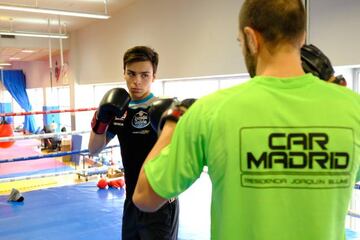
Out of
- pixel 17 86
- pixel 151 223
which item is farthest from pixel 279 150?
pixel 17 86

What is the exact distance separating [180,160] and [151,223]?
0.90m

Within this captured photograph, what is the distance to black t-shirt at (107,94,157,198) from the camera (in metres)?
1.59

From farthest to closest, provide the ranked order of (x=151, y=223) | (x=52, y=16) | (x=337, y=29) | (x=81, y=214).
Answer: (x=52, y=16) < (x=81, y=214) < (x=337, y=29) < (x=151, y=223)

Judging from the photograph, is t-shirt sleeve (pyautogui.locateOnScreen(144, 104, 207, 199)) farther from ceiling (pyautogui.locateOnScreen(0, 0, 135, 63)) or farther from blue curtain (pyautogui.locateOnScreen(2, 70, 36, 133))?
blue curtain (pyautogui.locateOnScreen(2, 70, 36, 133))

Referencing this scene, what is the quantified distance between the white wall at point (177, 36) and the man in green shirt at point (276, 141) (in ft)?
10.9

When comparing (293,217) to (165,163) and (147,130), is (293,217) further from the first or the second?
(147,130)

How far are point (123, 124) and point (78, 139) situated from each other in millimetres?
6002

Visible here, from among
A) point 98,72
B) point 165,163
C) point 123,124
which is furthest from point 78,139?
point 165,163

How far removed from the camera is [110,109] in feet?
5.22

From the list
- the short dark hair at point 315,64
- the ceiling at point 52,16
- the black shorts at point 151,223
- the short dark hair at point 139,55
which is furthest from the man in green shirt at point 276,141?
the ceiling at point 52,16

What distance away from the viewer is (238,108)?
2.16 ft

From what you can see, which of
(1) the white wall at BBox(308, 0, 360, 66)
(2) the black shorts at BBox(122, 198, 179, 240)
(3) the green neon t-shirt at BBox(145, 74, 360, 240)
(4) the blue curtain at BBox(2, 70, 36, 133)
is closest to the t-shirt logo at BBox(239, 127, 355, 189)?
(3) the green neon t-shirt at BBox(145, 74, 360, 240)

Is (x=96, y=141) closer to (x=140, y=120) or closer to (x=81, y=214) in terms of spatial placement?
(x=140, y=120)

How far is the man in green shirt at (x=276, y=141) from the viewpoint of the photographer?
0.65m
